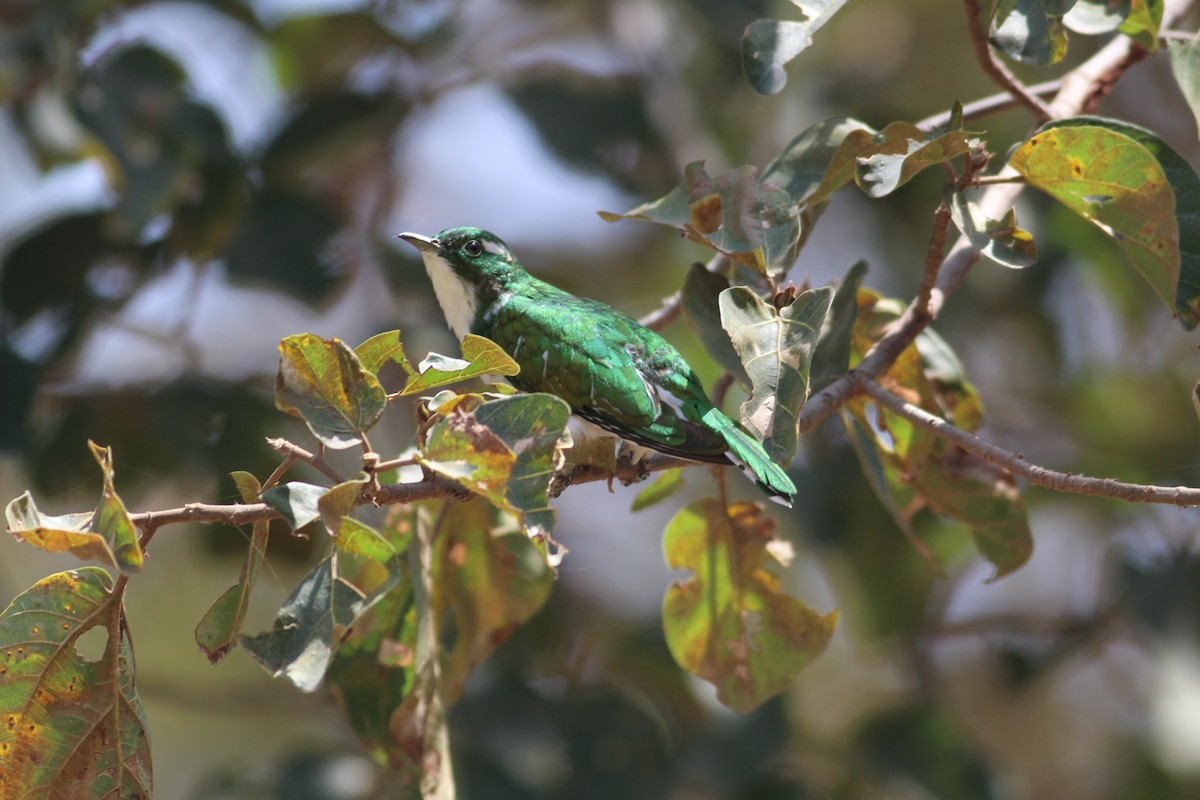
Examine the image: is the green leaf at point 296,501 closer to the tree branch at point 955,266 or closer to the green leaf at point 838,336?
the tree branch at point 955,266

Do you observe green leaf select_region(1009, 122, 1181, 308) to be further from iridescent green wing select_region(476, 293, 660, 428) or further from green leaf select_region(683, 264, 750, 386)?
iridescent green wing select_region(476, 293, 660, 428)

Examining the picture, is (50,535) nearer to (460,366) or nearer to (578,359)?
(460,366)

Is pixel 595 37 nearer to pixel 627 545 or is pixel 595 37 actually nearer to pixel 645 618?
pixel 627 545

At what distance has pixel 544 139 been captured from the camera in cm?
500

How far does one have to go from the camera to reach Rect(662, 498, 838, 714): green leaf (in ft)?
9.02

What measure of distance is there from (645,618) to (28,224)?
9.33 ft

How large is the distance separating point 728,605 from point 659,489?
1.02 ft

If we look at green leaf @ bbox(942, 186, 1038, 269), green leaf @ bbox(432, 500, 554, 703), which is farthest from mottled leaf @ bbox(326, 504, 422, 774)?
green leaf @ bbox(942, 186, 1038, 269)

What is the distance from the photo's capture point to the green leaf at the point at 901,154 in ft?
6.89

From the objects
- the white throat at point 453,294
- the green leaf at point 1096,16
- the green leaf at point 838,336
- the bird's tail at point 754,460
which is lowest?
the white throat at point 453,294

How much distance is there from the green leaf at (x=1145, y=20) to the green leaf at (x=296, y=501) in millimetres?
1858

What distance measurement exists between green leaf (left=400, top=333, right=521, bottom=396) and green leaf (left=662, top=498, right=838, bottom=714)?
0.95 meters

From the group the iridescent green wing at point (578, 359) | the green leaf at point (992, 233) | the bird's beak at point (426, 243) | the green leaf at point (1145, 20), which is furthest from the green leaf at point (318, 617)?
the green leaf at point (1145, 20)

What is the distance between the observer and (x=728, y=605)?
2799mm
